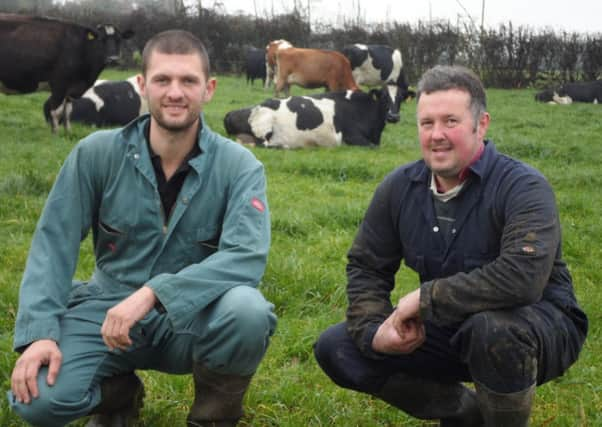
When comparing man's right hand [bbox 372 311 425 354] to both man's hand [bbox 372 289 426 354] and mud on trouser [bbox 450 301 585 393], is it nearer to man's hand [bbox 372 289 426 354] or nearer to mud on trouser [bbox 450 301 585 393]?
man's hand [bbox 372 289 426 354]

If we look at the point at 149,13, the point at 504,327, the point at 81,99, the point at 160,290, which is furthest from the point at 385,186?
the point at 149,13

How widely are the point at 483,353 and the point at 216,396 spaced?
37.5 inches

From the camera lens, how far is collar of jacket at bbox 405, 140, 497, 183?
286cm

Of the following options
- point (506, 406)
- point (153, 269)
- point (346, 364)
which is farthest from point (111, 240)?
point (506, 406)

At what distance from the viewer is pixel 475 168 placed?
2861mm

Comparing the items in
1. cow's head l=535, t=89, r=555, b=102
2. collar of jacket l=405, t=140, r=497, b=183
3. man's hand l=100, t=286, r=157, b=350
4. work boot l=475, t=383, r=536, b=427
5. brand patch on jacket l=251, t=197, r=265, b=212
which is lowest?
cow's head l=535, t=89, r=555, b=102

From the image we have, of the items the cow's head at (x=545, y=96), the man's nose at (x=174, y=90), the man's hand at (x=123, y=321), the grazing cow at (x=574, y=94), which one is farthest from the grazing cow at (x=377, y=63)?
the man's hand at (x=123, y=321)

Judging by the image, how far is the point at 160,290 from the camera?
265 centimetres

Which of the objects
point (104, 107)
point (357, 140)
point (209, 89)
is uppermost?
point (209, 89)

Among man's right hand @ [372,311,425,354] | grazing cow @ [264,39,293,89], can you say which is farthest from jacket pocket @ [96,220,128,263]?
grazing cow @ [264,39,293,89]

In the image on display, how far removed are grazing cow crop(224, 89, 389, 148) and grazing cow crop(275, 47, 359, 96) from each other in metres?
5.85

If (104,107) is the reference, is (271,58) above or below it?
above

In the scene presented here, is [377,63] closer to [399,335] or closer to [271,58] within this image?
[271,58]

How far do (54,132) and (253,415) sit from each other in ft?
26.8
